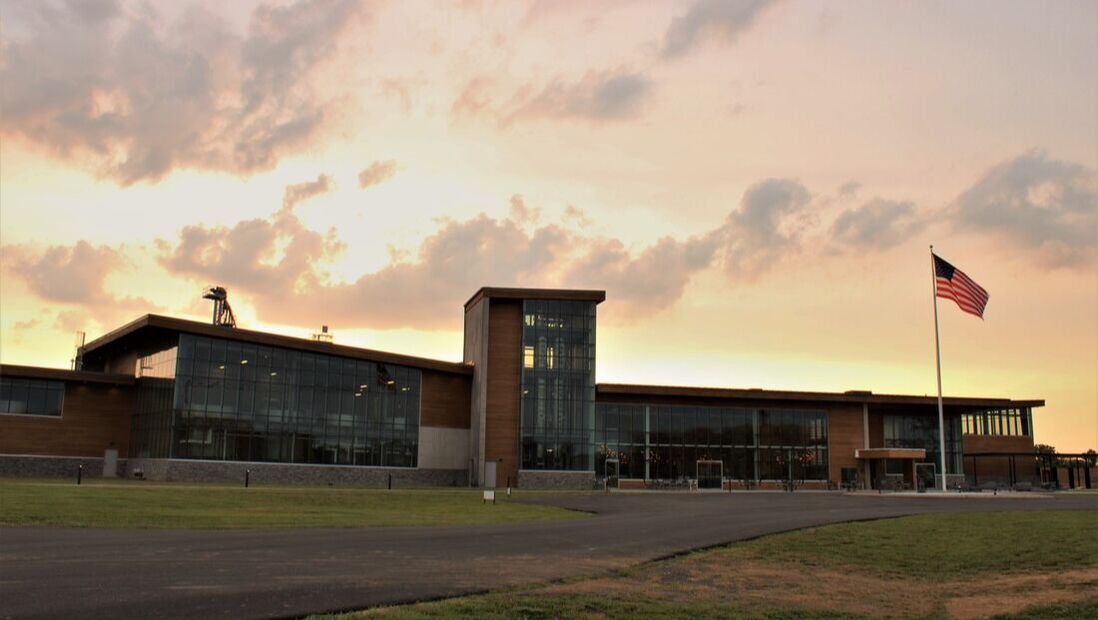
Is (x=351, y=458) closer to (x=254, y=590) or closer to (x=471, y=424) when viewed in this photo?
→ (x=471, y=424)

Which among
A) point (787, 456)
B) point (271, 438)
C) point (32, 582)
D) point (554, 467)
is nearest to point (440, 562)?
point (32, 582)

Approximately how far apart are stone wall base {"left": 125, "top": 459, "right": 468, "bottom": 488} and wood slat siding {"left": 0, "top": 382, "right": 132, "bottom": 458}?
2.45 metres

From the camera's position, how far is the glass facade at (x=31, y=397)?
188 feet

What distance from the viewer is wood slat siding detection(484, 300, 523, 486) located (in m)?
65.8

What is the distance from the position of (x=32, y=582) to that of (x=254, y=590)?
10.5 feet

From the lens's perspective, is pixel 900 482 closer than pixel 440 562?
No

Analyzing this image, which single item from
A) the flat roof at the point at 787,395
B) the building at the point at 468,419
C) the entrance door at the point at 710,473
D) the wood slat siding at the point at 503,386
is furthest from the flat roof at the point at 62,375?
the entrance door at the point at 710,473

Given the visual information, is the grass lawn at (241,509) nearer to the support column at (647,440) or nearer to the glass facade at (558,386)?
the glass facade at (558,386)

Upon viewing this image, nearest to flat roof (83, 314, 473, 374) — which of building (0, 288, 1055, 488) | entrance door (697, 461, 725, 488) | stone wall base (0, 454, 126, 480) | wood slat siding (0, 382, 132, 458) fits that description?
building (0, 288, 1055, 488)

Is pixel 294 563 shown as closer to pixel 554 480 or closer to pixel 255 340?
pixel 255 340

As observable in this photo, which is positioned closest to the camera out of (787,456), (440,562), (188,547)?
(440,562)

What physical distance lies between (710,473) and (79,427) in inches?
1815

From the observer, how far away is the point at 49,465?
190 feet

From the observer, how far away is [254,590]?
13.3m
